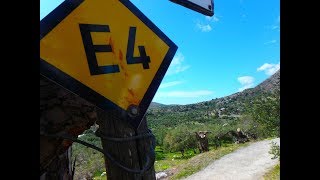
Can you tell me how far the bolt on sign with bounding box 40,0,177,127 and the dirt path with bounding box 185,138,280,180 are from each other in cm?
1570

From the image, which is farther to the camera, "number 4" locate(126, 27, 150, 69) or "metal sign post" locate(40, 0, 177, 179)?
"number 4" locate(126, 27, 150, 69)

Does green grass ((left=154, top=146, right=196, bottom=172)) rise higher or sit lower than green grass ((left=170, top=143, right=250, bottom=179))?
lower

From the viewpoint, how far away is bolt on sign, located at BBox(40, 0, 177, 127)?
1585mm

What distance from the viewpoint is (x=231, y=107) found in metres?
117

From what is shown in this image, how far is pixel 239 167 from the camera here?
18.5 m

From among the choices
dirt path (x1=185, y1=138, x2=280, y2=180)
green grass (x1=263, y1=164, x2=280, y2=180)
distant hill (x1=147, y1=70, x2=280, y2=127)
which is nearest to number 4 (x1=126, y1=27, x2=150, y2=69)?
green grass (x1=263, y1=164, x2=280, y2=180)

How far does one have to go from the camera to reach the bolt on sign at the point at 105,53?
1585 mm

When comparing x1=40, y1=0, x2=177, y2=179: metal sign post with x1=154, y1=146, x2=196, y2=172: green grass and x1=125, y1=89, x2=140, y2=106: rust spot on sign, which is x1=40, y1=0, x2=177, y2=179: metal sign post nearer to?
x1=125, y1=89, x2=140, y2=106: rust spot on sign

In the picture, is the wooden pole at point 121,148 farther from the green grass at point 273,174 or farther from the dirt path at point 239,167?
the dirt path at point 239,167

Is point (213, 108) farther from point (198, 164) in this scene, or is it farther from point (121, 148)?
point (121, 148)
